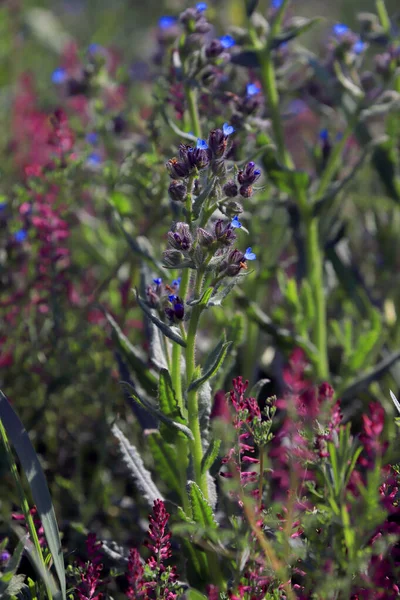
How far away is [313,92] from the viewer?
2469 millimetres

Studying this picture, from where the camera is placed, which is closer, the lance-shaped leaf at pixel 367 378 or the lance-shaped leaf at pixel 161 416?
the lance-shaped leaf at pixel 161 416

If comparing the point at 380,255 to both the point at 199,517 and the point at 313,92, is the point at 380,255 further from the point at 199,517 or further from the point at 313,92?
the point at 199,517

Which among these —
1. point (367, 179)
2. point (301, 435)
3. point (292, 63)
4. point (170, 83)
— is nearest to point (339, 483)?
point (301, 435)

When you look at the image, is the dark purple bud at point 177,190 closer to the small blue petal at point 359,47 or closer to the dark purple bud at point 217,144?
the dark purple bud at point 217,144

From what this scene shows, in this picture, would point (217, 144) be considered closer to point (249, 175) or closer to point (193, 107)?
point (249, 175)

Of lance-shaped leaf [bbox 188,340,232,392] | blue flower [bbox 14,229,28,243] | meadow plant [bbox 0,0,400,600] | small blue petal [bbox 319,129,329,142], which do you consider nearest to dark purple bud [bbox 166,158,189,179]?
meadow plant [bbox 0,0,400,600]

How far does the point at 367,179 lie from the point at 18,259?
77.1 inches

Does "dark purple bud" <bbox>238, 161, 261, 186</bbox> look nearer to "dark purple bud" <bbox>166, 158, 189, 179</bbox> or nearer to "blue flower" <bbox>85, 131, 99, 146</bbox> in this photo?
"dark purple bud" <bbox>166, 158, 189, 179</bbox>

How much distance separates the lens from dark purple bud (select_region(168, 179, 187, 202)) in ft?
4.54

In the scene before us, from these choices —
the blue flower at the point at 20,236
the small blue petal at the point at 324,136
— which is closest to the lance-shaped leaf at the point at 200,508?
the blue flower at the point at 20,236

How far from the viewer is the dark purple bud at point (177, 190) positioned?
54.5 inches

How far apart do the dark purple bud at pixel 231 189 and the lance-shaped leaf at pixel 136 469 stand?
0.62 meters

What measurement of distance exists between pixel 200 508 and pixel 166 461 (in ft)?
0.99

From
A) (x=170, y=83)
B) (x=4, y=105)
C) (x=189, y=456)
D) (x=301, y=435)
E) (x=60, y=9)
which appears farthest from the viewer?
(x=60, y=9)
